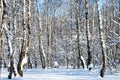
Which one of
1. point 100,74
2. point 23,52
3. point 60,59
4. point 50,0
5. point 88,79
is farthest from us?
point 60,59

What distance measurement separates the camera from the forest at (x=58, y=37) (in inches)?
834

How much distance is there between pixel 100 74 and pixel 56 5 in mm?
30440

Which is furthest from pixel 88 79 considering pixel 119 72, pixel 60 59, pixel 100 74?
pixel 60 59

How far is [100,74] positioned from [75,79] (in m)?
2.40

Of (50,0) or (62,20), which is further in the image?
(62,20)

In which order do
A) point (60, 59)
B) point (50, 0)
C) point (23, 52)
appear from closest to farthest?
1. point (23, 52)
2. point (50, 0)
3. point (60, 59)

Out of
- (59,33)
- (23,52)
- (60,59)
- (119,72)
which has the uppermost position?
(23,52)

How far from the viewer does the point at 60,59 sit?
6462cm

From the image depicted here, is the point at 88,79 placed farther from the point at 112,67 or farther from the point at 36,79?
the point at 112,67

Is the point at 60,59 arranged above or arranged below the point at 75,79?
below

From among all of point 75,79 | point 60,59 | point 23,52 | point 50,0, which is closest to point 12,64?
point 23,52

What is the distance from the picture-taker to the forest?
21.2 meters

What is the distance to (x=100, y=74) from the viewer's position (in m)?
20.4

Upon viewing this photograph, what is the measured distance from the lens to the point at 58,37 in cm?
6512
